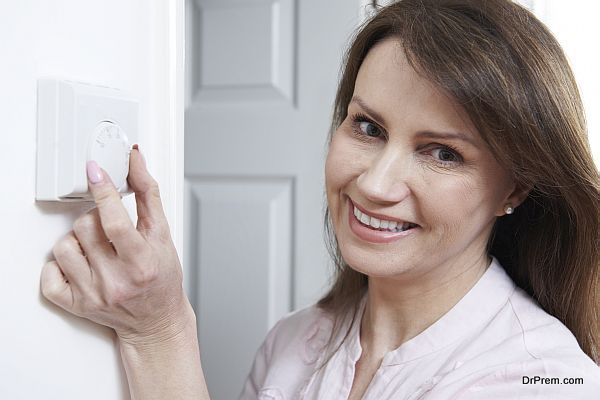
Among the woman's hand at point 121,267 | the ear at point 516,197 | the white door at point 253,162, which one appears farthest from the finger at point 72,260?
the white door at point 253,162

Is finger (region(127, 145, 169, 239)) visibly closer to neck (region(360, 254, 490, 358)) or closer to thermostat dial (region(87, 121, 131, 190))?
thermostat dial (region(87, 121, 131, 190))

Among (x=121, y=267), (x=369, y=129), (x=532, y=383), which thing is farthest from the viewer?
(x=369, y=129)

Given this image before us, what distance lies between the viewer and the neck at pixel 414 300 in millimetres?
1199

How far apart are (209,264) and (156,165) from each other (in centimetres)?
114

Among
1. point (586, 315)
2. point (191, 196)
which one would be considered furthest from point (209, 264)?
point (586, 315)

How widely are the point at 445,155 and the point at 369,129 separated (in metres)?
0.15

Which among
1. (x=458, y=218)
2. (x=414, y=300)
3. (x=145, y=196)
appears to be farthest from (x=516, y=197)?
(x=145, y=196)

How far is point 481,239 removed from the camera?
1.21 m

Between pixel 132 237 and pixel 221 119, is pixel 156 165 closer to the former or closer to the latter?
pixel 132 237

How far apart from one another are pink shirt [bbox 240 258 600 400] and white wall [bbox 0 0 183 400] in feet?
1.82

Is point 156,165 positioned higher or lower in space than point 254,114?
lower

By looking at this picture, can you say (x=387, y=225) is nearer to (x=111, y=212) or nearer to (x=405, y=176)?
(x=405, y=176)

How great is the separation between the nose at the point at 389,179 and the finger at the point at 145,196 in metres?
0.38

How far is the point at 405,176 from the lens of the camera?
102cm
